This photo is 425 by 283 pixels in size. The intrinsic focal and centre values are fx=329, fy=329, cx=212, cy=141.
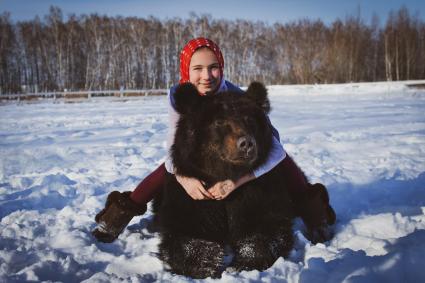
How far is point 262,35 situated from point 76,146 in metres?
41.3

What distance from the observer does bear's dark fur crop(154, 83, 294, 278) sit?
6.77 feet

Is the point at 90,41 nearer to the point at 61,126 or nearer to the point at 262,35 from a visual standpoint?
the point at 262,35

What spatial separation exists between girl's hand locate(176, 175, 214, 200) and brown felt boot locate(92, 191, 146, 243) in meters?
0.72

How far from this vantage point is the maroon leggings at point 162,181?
2744 millimetres

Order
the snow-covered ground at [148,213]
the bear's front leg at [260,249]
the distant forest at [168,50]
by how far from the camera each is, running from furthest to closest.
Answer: the distant forest at [168,50] → the bear's front leg at [260,249] → the snow-covered ground at [148,213]

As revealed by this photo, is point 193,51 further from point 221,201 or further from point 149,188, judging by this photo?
point 221,201

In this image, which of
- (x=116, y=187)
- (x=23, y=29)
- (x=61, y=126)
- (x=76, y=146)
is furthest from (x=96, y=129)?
(x=23, y=29)

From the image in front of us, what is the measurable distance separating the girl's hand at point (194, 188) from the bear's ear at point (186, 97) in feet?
1.52

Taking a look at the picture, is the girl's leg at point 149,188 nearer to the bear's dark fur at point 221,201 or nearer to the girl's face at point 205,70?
the bear's dark fur at point 221,201

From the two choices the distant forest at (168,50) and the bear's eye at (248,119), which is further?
the distant forest at (168,50)

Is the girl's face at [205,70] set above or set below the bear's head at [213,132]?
above

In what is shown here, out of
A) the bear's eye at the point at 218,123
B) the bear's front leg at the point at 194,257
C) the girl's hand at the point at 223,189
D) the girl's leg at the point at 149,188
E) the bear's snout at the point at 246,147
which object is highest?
the bear's eye at the point at 218,123

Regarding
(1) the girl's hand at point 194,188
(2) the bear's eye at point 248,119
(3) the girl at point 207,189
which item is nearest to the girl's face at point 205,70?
(3) the girl at point 207,189

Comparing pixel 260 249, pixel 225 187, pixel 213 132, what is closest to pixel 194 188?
pixel 225 187
